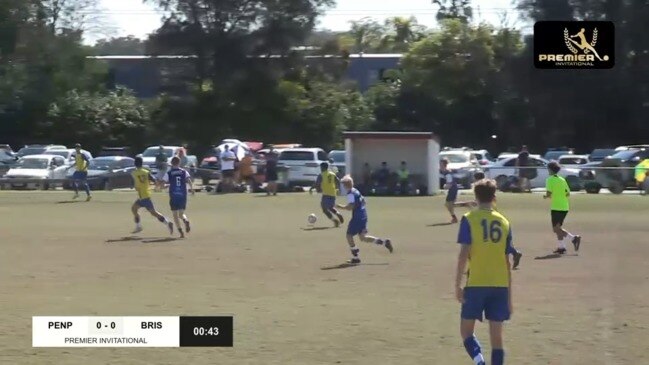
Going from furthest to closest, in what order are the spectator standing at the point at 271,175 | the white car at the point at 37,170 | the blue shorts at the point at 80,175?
the white car at the point at 37,170 < the spectator standing at the point at 271,175 < the blue shorts at the point at 80,175

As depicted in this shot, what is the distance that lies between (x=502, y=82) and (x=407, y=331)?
178 ft

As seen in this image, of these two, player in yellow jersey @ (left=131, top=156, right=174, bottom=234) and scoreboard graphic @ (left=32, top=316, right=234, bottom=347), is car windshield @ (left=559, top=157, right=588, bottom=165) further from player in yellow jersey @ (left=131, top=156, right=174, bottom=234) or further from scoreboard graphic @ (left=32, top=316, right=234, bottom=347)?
scoreboard graphic @ (left=32, top=316, right=234, bottom=347)

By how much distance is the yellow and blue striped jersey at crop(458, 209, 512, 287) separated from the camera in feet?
34.2

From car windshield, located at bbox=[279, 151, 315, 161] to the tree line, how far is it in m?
17.0

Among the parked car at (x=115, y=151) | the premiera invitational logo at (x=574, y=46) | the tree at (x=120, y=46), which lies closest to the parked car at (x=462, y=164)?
the parked car at (x=115, y=151)

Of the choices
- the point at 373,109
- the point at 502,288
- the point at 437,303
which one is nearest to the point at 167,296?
the point at 437,303

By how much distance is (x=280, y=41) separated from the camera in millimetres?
69625

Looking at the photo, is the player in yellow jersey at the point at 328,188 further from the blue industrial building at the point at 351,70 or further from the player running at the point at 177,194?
the blue industrial building at the point at 351,70

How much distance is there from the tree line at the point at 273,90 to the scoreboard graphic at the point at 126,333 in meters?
50.9

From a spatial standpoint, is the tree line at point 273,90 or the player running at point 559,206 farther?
the tree line at point 273,90

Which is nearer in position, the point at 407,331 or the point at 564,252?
the point at 407,331

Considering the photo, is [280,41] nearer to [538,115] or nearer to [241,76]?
[241,76]

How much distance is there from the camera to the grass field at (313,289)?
12312 millimetres

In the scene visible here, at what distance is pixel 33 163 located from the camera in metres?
50.3
